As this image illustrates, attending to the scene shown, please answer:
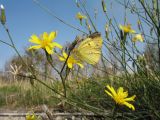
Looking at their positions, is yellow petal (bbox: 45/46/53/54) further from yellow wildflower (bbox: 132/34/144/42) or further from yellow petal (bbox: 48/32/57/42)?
yellow wildflower (bbox: 132/34/144/42)

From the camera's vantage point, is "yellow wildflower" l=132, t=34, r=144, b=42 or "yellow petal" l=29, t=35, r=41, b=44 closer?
"yellow petal" l=29, t=35, r=41, b=44

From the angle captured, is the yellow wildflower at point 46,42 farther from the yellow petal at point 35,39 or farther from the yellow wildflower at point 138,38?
the yellow wildflower at point 138,38

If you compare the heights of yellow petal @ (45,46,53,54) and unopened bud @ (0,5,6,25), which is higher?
unopened bud @ (0,5,6,25)

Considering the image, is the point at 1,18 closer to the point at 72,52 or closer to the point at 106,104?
the point at 72,52

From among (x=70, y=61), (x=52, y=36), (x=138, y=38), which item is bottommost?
(x=70, y=61)

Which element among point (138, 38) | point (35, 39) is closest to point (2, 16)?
point (35, 39)

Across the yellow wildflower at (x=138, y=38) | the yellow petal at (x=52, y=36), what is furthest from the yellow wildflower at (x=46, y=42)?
the yellow wildflower at (x=138, y=38)

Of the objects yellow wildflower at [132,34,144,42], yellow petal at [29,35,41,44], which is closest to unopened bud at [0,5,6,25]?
yellow petal at [29,35,41,44]

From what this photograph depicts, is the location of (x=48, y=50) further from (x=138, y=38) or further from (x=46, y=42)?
(x=138, y=38)

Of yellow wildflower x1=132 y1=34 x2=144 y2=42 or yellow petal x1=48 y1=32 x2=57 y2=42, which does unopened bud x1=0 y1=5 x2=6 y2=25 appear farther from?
yellow wildflower x1=132 y1=34 x2=144 y2=42

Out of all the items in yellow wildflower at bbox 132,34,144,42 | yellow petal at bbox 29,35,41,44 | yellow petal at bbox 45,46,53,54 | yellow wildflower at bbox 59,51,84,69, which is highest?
yellow wildflower at bbox 132,34,144,42

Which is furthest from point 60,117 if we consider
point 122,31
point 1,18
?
point 1,18

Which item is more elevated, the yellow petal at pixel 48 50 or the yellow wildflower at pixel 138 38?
the yellow wildflower at pixel 138 38
